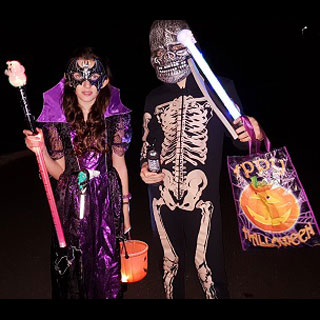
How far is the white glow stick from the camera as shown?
222cm

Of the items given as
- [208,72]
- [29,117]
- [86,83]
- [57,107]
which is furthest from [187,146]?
[29,117]

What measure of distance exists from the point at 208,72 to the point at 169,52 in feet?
1.59

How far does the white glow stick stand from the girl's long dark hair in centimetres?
71

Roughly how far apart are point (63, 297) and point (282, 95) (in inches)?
1079

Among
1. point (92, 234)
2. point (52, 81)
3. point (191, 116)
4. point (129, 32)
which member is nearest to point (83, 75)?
point (191, 116)

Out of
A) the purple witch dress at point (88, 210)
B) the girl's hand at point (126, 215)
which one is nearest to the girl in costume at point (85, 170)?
the purple witch dress at point (88, 210)

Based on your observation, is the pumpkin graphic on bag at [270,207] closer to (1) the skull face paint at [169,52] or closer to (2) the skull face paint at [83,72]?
(1) the skull face paint at [169,52]

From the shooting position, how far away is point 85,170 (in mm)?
2674

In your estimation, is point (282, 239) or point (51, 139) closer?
point (282, 239)

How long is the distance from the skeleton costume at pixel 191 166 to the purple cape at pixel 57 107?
38 cm

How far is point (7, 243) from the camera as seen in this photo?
518 cm

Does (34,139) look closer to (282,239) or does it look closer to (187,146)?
(187,146)

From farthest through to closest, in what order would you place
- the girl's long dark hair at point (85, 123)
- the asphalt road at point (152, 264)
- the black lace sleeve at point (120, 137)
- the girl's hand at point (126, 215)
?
the asphalt road at point (152, 264) → the girl's hand at point (126, 215) → the black lace sleeve at point (120, 137) → the girl's long dark hair at point (85, 123)

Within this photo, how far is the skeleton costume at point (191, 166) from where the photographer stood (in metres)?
2.68
